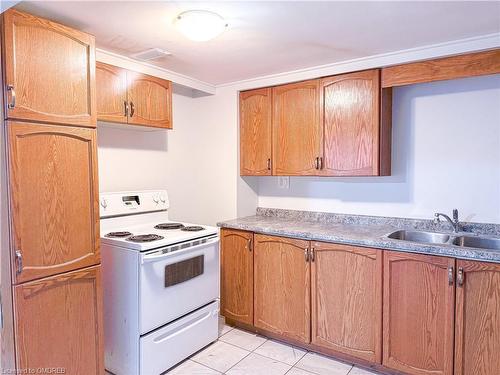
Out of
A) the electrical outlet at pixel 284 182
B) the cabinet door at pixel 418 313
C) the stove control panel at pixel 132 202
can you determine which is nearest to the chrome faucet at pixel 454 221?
the cabinet door at pixel 418 313

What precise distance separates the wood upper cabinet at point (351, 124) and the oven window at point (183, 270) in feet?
3.82

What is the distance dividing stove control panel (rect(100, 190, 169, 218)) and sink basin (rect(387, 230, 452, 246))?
175 centimetres

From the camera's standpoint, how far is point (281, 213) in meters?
3.20

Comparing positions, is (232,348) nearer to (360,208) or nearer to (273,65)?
(360,208)

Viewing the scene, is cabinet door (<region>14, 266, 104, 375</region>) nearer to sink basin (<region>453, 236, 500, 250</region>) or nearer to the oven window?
the oven window

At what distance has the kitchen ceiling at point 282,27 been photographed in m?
1.65

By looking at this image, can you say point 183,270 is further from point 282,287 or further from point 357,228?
point 357,228

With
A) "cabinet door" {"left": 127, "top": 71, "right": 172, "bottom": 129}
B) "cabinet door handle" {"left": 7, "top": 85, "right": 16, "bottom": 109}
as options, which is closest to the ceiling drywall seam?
"cabinet door" {"left": 127, "top": 71, "right": 172, "bottom": 129}

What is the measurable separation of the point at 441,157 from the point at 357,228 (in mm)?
785

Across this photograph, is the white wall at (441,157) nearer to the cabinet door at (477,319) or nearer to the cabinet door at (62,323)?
the cabinet door at (477,319)

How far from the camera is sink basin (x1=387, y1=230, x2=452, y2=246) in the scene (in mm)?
2379

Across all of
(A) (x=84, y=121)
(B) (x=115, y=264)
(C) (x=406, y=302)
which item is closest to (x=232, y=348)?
(B) (x=115, y=264)

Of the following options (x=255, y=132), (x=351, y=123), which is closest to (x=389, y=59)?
(x=351, y=123)

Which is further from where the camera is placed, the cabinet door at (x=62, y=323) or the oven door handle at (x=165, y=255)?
the oven door handle at (x=165, y=255)
